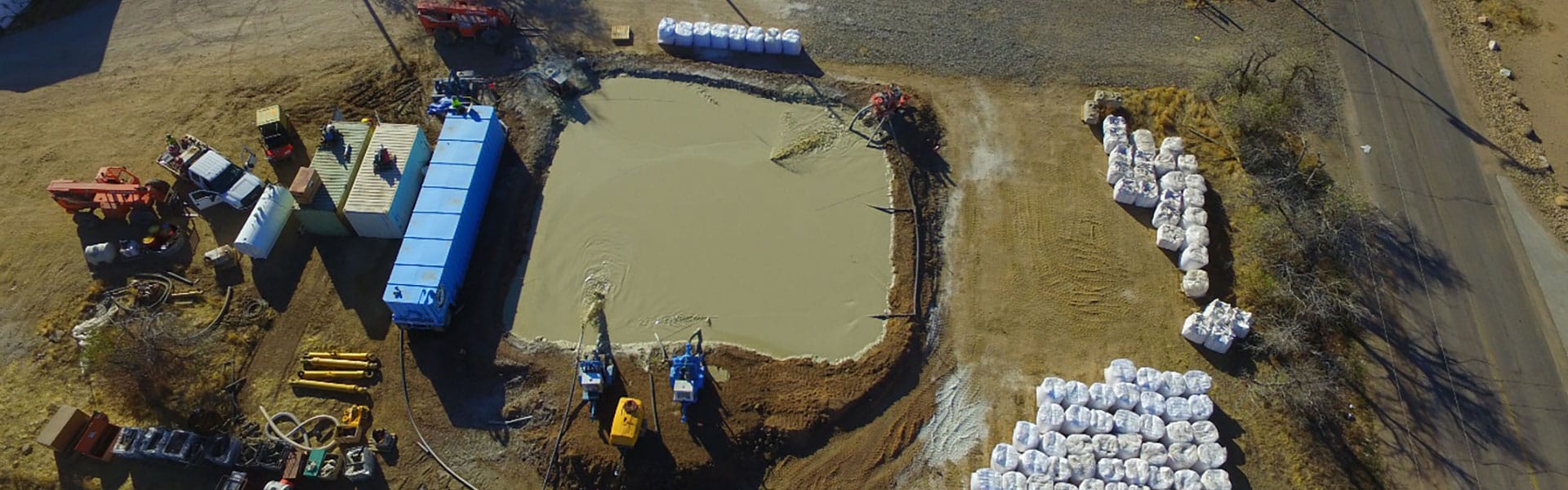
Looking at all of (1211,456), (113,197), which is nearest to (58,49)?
(113,197)

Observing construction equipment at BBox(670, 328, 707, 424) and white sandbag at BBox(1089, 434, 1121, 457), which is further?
construction equipment at BBox(670, 328, 707, 424)

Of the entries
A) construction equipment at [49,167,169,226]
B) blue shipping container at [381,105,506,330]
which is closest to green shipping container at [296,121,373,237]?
blue shipping container at [381,105,506,330]

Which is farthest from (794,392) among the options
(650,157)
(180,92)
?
(180,92)

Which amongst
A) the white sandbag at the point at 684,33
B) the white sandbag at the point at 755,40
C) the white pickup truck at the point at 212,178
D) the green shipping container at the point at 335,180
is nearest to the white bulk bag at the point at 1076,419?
the white sandbag at the point at 755,40

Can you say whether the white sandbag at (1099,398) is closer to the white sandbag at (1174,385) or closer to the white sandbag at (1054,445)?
the white sandbag at (1054,445)

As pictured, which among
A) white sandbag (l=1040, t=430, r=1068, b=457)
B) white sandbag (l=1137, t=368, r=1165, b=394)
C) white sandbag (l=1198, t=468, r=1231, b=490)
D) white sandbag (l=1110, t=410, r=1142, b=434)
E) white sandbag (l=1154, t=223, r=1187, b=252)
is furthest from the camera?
white sandbag (l=1154, t=223, r=1187, b=252)

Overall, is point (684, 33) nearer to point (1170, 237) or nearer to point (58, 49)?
point (1170, 237)

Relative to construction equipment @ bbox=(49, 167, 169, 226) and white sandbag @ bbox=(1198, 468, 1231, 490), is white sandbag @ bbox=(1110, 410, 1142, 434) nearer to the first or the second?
white sandbag @ bbox=(1198, 468, 1231, 490)
